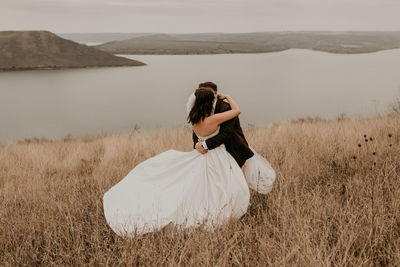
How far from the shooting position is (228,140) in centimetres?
401

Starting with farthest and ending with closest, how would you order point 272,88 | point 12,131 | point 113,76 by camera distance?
point 113,76
point 272,88
point 12,131

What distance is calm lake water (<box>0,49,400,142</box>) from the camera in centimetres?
2686

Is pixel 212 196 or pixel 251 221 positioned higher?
pixel 212 196

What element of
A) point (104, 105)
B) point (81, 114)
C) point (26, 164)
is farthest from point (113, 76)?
point (26, 164)

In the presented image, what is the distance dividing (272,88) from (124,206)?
46892 mm

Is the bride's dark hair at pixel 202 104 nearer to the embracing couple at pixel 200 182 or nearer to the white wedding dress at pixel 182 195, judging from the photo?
the embracing couple at pixel 200 182

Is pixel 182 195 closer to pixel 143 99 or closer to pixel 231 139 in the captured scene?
pixel 231 139

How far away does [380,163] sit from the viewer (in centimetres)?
495

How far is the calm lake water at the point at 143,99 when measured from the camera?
26.9 m

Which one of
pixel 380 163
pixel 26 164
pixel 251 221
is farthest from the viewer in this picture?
pixel 26 164

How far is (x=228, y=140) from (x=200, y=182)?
2.26ft

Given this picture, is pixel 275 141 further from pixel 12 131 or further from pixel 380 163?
pixel 12 131

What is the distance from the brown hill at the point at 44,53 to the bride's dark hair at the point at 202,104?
75.8m

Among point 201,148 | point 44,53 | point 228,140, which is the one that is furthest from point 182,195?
point 44,53
